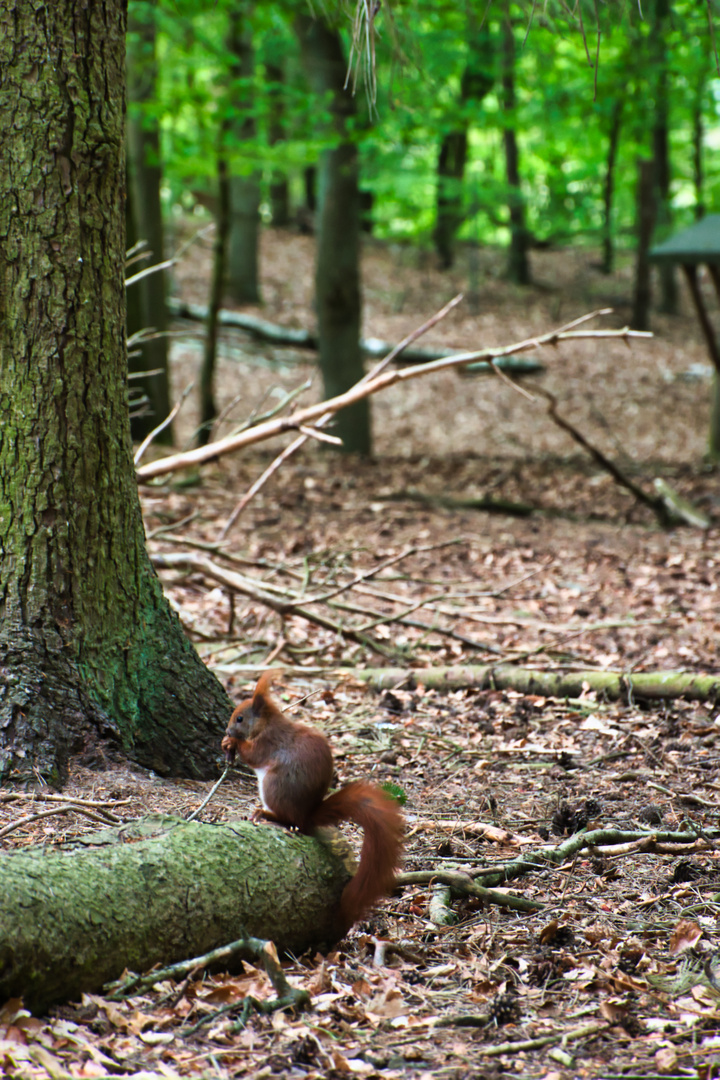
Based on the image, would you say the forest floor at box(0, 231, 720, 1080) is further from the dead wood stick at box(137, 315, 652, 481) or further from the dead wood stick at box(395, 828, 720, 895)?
the dead wood stick at box(137, 315, 652, 481)

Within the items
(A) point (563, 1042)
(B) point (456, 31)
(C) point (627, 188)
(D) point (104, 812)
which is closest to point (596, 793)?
(A) point (563, 1042)

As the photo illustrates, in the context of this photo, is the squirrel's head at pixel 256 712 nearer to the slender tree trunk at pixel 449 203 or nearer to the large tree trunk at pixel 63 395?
the large tree trunk at pixel 63 395

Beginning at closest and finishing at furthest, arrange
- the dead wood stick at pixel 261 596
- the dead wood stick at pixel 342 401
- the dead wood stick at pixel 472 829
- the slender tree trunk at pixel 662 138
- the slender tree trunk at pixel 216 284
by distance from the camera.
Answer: the dead wood stick at pixel 472 829, the dead wood stick at pixel 342 401, the dead wood stick at pixel 261 596, the slender tree trunk at pixel 216 284, the slender tree trunk at pixel 662 138

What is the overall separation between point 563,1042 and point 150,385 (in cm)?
1023

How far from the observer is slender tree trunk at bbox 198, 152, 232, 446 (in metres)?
11.8

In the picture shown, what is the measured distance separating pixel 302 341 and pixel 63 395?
16.9 meters

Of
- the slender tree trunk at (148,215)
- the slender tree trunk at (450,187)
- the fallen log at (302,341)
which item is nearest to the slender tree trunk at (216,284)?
the slender tree trunk at (148,215)

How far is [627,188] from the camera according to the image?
95.2ft

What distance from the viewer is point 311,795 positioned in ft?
9.59

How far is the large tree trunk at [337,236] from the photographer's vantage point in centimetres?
1157

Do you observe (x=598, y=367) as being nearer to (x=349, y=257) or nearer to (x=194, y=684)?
(x=349, y=257)

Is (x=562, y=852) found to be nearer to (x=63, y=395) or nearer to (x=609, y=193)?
(x=63, y=395)

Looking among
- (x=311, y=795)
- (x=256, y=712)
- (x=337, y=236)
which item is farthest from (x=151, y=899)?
(x=337, y=236)

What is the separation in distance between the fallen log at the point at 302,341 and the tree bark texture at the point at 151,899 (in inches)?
641
